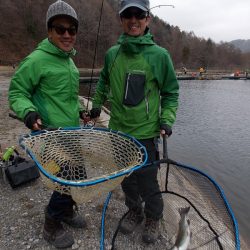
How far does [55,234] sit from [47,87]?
163cm

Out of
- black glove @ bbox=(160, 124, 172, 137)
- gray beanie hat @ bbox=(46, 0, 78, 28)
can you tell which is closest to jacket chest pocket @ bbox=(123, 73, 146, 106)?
black glove @ bbox=(160, 124, 172, 137)

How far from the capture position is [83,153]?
3.53 m

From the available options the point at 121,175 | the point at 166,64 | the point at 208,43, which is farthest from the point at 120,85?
the point at 208,43

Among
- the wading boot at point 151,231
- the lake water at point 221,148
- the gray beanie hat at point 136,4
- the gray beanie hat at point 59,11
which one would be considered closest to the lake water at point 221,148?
the lake water at point 221,148

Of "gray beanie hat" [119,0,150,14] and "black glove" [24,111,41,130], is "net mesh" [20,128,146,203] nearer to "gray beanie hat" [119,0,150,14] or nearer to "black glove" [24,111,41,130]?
"black glove" [24,111,41,130]

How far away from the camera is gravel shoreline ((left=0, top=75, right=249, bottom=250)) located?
352cm

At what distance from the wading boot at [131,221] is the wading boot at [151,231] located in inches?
5.0

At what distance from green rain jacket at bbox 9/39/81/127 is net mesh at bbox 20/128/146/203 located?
19cm

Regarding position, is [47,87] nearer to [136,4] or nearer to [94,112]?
[94,112]

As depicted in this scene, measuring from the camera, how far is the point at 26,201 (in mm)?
4438

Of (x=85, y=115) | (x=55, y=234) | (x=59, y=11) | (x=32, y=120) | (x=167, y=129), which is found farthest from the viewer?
(x=85, y=115)

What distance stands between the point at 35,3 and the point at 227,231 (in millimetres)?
81582

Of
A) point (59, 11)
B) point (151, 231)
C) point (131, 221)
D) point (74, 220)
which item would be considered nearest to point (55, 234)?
point (74, 220)

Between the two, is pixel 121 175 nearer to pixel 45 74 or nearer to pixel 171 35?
pixel 45 74
